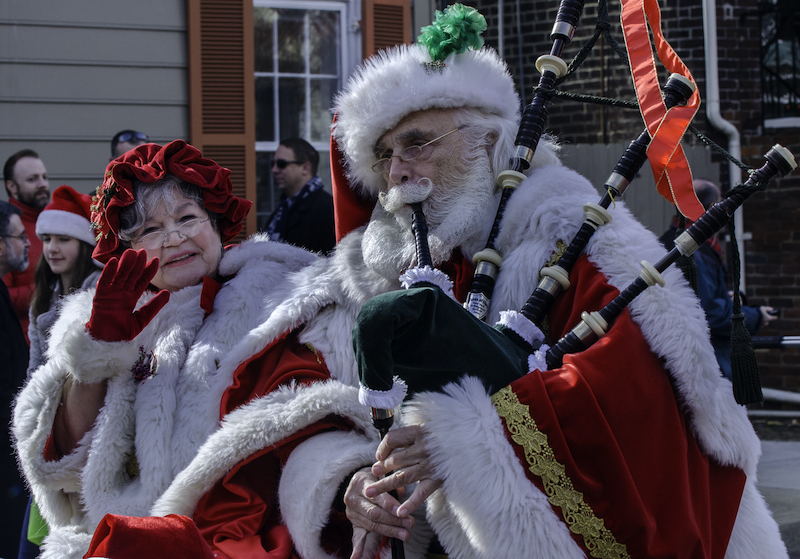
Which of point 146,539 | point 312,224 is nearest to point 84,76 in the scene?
point 312,224

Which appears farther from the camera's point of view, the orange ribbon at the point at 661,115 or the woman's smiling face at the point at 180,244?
the woman's smiling face at the point at 180,244

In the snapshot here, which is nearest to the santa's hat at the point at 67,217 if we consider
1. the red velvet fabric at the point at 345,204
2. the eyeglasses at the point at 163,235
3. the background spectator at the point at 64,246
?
the background spectator at the point at 64,246

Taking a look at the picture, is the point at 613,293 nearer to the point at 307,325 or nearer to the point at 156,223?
the point at 307,325

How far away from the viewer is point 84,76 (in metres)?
5.62

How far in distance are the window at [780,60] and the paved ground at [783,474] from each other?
124 inches

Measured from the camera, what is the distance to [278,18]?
6.34 m

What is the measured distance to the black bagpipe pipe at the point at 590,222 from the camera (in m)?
2.03

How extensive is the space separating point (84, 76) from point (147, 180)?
3.50 metres

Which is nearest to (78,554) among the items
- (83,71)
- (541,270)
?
(541,270)

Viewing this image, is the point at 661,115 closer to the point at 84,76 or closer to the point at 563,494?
the point at 563,494

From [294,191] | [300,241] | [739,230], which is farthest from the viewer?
[739,230]

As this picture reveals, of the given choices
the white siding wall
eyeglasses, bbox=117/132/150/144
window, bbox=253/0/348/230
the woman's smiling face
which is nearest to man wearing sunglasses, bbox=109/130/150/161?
eyeglasses, bbox=117/132/150/144

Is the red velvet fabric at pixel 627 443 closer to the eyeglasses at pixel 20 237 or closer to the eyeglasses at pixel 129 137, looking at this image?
the eyeglasses at pixel 20 237

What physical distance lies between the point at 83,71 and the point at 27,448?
3.92 metres
